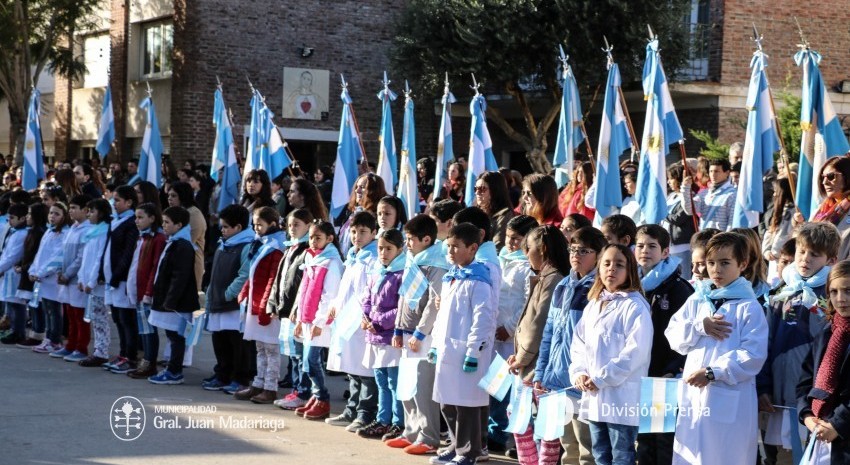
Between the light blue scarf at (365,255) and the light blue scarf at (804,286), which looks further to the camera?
the light blue scarf at (365,255)

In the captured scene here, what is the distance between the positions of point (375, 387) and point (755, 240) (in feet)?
11.1

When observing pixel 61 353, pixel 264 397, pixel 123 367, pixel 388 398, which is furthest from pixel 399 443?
pixel 61 353

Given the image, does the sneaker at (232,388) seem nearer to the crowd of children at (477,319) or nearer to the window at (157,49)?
the crowd of children at (477,319)

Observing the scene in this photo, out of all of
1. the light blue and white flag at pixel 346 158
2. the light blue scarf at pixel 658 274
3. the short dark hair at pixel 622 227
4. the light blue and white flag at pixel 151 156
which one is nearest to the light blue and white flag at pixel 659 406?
the light blue scarf at pixel 658 274

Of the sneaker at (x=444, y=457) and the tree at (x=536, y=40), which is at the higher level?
the tree at (x=536, y=40)

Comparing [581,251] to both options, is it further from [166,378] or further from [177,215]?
[166,378]

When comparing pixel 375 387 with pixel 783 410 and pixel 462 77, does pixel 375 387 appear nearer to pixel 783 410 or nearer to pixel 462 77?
pixel 783 410

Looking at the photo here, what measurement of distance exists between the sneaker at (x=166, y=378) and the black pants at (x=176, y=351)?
0.13 feet

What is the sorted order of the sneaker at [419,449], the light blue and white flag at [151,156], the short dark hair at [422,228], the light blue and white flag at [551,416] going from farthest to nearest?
the light blue and white flag at [151,156] → the short dark hair at [422,228] → the sneaker at [419,449] → the light blue and white flag at [551,416]

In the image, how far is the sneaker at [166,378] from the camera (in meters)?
10.6

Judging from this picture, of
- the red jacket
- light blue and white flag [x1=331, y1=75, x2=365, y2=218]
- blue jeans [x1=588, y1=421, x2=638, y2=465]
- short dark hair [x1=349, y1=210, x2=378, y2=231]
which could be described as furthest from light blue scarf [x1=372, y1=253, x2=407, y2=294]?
light blue and white flag [x1=331, y1=75, x2=365, y2=218]

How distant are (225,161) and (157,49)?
10903 millimetres

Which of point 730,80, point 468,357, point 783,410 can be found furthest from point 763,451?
point 730,80

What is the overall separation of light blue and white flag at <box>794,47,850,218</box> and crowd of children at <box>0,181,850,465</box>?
1.77 m
